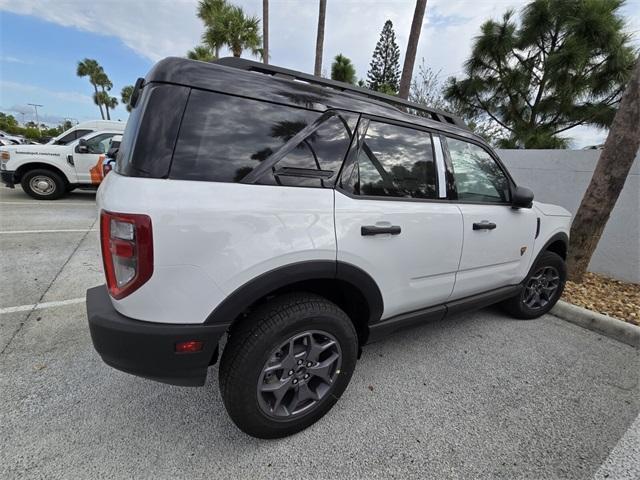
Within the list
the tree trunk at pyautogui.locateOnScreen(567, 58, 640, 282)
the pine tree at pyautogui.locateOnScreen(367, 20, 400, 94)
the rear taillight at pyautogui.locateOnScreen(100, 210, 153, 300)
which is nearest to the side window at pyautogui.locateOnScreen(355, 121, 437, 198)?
the rear taillight at pyautogui.locateOnScreen(100, 210, 153, 300)

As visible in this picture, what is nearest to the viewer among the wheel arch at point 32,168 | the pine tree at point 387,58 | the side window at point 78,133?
the wheel arch at point 32,168

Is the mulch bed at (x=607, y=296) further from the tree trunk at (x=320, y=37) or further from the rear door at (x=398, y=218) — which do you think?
the tree trunk at (x=320, y=37)

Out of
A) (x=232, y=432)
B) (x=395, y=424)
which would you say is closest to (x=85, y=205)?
(x=232, y=432)

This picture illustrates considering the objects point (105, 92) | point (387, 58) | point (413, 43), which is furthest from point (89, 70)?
point (413, 43)

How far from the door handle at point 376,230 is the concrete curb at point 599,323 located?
2.90 meters

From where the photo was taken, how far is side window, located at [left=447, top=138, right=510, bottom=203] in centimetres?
247

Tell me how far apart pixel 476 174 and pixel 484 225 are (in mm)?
457

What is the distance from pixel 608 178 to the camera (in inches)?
154

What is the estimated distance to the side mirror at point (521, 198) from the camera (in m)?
2.66

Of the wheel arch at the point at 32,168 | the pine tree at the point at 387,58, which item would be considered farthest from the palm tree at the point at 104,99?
the wheel arch at the point at 32,168

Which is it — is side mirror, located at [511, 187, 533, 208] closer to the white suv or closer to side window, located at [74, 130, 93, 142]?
the white suv

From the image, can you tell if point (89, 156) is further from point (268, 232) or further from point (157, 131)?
point (268, 232)

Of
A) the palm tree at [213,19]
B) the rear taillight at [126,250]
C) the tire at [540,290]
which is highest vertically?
the palm tree at [213,19]

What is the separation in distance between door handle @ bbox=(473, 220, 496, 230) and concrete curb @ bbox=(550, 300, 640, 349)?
1944mm
